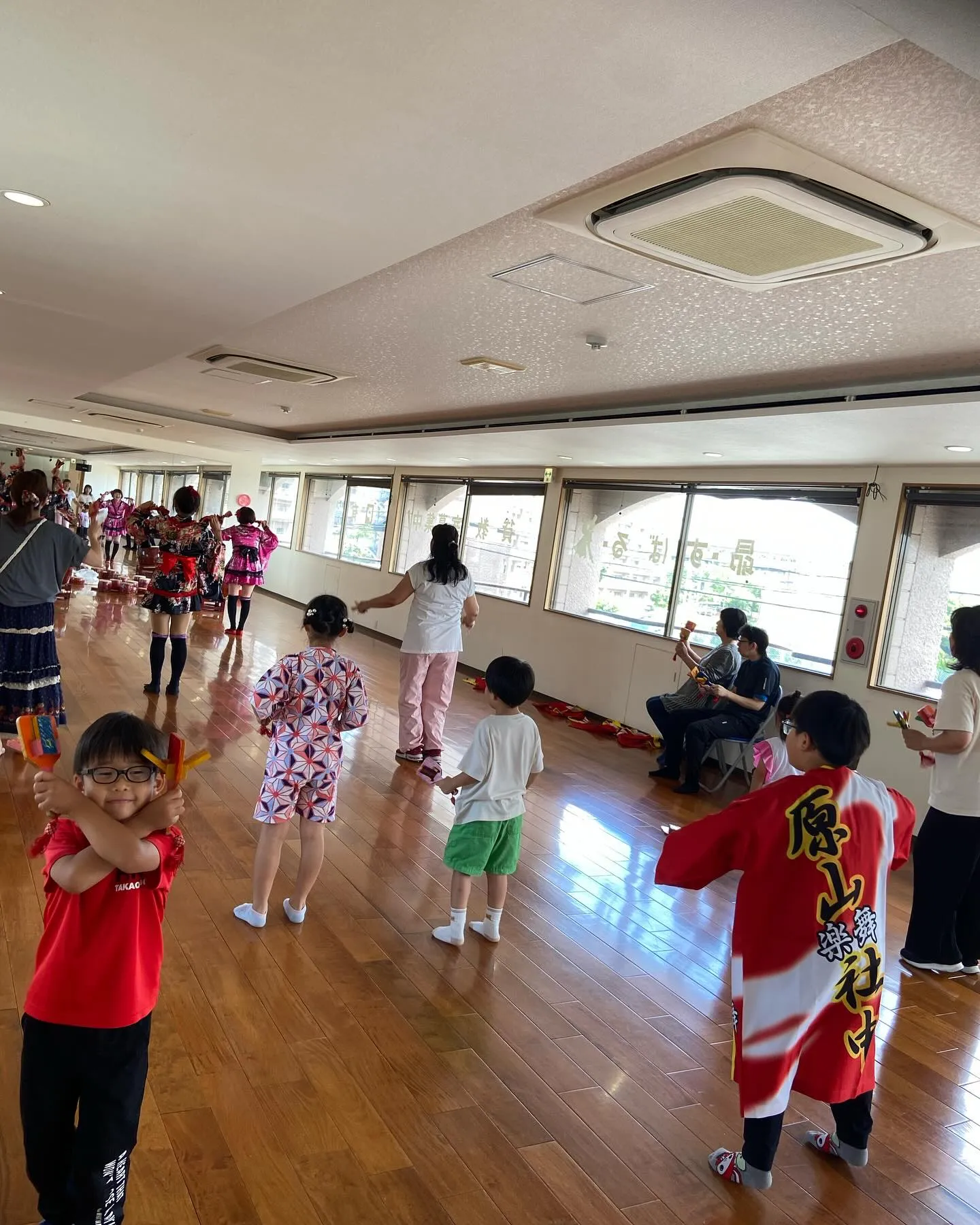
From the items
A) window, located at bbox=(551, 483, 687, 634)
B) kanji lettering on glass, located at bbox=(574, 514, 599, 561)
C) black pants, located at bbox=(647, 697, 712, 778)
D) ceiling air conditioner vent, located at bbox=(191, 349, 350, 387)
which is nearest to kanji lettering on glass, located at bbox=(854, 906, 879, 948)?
black pants, located at bbox=(647, 697, 712, 778)

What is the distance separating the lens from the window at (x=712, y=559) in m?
6.69

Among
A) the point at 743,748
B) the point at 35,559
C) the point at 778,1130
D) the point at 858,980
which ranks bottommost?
the point at 778,1130

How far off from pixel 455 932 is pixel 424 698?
2602 mm

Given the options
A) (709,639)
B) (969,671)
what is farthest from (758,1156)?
(709,639)

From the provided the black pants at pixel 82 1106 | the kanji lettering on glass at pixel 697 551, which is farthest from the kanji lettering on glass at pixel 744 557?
the black pants at pixel 82 1106

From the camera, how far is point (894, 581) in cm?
613

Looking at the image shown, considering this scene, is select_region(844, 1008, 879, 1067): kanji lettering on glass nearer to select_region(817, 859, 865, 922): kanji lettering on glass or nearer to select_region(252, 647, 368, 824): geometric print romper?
select_region(817, 859, 865, 922): kanji lettering on glass

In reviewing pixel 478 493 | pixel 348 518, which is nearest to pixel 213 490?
pixel 348 518

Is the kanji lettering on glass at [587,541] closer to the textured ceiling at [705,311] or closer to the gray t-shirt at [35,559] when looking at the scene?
the textured ceiling at [705,311]

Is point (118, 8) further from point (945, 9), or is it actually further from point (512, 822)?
point (512, 822)

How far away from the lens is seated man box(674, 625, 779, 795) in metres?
6.12

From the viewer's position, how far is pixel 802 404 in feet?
14.8

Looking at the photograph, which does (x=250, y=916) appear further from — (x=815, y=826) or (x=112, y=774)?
(x=815, y=826)

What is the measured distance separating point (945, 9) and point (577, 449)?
631cm
